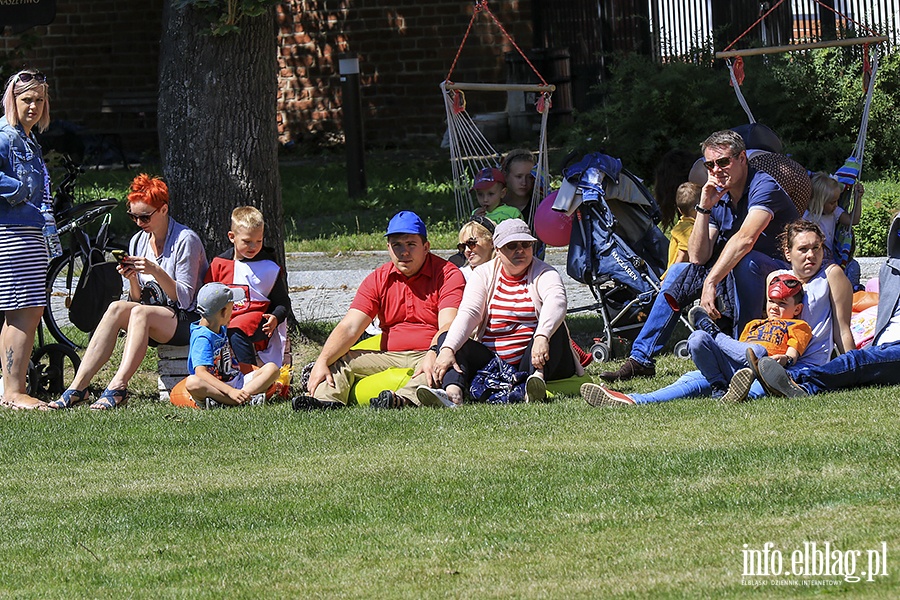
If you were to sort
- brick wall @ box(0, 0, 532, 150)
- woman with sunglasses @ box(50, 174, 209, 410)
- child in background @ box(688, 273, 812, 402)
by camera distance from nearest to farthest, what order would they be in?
1. child in background @ box(688, 273, 812, 402)
2. woman with sunglasses @ box(50, 174, 209, 410)
3. brick wall @ box(0, 0, 532, 150)

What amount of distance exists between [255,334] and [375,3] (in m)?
14.1

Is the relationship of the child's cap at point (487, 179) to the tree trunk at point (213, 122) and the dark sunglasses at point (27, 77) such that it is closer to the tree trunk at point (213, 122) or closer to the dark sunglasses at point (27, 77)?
the tree trunk at point (213, 122)

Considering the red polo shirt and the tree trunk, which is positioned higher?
the tree trunk

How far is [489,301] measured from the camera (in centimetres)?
788

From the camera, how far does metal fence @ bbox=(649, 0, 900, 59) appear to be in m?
17.2

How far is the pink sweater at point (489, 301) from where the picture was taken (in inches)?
298

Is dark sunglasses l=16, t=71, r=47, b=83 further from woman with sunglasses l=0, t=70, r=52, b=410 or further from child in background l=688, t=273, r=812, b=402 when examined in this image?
child in background l=688, t=273, r=812, b=402

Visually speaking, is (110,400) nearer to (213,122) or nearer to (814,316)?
(213,122)

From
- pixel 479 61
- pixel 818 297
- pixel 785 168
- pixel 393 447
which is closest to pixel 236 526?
pixel 393 447

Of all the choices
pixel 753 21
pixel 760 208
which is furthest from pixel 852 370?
pixel 753 21

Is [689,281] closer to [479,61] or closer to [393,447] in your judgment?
[393,447]

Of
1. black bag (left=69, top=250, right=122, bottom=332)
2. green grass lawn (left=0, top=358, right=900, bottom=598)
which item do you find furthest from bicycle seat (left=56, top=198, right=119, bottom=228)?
green grass lawn (left=0, top=358, right=900, bottom=598)

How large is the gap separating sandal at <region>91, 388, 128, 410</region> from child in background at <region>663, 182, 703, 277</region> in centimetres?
352

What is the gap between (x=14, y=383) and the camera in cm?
813
